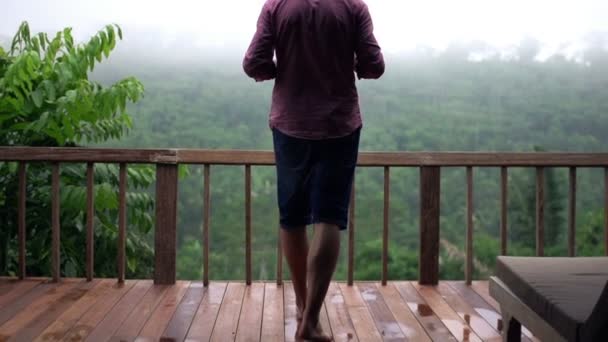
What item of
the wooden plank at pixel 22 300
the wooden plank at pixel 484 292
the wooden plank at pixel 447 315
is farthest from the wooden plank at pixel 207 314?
the wooden plank at pixel 484 292

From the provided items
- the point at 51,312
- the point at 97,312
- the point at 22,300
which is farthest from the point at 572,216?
the point at 22,300

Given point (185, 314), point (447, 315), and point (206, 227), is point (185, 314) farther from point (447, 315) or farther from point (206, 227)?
point (447, 315)

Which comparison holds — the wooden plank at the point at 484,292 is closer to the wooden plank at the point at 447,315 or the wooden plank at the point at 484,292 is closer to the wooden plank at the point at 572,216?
the wooden plank at the point at 447,315

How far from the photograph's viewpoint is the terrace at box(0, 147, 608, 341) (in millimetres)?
2482

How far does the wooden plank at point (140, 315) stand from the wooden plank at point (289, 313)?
0.52 meters

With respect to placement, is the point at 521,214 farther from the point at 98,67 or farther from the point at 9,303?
the point at 9,303

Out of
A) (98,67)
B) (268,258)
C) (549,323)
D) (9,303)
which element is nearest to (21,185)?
(9,303)

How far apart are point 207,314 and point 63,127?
193 cm

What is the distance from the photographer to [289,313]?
2.74 meters

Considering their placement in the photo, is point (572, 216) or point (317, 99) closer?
point (317, 99)

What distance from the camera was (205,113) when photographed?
25812mm

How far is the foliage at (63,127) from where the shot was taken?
13.0 ft

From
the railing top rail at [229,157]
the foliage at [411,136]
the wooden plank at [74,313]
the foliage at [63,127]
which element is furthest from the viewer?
the foliage at [411,136]

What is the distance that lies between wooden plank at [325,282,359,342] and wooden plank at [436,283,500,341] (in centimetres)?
44
